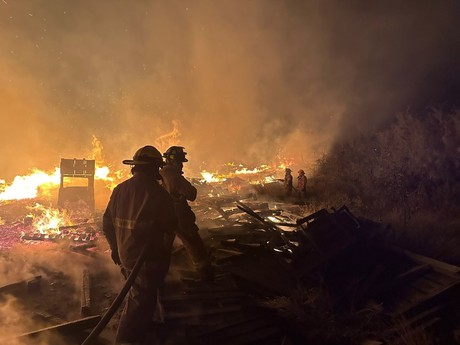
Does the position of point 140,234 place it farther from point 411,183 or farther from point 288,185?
point 288,185

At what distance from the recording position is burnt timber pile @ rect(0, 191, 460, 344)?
13.6 ft

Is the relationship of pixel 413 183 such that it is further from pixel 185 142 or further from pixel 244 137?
pixel 185 142

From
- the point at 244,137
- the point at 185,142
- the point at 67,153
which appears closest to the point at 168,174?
the point at 244,137

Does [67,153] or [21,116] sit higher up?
[21,116]

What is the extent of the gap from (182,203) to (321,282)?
2804mm

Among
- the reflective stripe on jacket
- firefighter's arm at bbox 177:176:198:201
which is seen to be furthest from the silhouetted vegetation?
the reflective stripe on jacket

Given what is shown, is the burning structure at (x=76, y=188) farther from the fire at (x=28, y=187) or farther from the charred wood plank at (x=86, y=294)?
the charred wood plank at (x=86, y=294)

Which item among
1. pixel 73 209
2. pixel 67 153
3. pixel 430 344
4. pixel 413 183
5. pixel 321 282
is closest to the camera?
pixel 430 344

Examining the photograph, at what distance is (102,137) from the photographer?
44719 millimetres

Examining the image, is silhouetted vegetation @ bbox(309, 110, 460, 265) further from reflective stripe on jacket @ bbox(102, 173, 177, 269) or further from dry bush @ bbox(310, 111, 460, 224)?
reflective stripe on jacket @ bbox(102, 173, 177, 269)

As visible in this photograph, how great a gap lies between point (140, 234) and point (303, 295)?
113 inches

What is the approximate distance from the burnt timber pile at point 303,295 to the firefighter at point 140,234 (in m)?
0.45

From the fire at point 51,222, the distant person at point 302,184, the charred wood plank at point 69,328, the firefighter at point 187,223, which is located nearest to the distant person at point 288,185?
the distant person at point 302,184

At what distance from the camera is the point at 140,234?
12.0 feet
